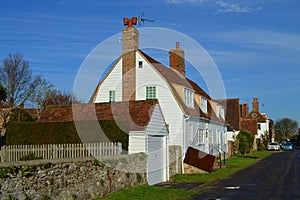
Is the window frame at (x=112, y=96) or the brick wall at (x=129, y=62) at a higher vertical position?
the brick wall at (x=129, y=62)

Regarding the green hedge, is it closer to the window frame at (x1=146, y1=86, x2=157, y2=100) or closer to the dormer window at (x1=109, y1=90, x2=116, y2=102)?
the dormer window at (x1=109, y1=90, x2=116, y2=102)

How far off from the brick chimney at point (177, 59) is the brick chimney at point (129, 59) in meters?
5.97

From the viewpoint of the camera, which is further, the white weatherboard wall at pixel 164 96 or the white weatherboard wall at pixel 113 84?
the white weatherboard wall at pixel 113 84

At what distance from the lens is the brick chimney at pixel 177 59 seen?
111 ft

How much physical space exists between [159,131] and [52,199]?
397 inches

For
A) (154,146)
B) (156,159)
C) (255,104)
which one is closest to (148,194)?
(154,146)

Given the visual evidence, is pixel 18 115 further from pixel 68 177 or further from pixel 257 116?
pixel 257 116

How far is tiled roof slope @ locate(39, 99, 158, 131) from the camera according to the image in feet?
66.4

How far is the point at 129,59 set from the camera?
28.7 metres

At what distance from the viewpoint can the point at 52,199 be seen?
12211 millimetres

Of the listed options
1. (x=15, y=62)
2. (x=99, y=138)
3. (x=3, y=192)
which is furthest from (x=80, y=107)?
(x=15, y=62)

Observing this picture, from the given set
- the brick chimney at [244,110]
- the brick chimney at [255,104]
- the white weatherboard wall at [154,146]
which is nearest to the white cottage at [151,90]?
the white weatherboard wall at [154,146]

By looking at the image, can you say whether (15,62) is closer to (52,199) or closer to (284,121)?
(52,199)

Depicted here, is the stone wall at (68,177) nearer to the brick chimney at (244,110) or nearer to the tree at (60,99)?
the tree at (60,99)
